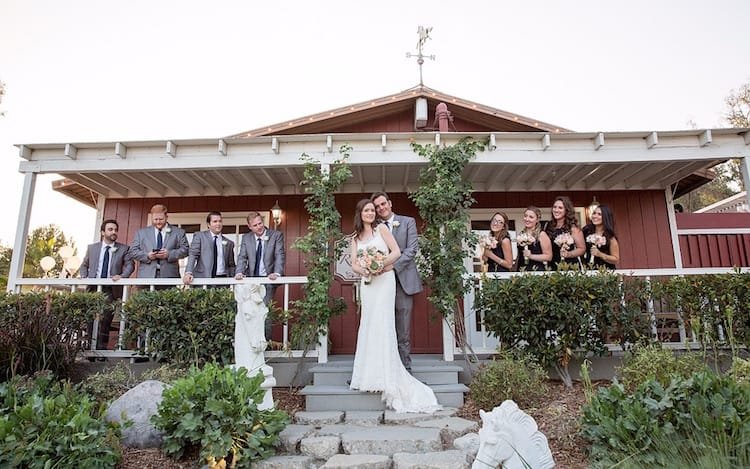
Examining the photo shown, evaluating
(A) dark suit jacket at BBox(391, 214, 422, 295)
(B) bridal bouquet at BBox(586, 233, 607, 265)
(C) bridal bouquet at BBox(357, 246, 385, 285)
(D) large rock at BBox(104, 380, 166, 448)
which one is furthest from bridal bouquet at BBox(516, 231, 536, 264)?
(D) large rock at BBox(104, 380, 166, 448)

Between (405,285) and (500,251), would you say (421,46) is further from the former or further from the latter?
(405,285)

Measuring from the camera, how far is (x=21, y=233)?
17.4 ft

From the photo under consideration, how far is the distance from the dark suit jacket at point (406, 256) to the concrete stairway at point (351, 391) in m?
0.87

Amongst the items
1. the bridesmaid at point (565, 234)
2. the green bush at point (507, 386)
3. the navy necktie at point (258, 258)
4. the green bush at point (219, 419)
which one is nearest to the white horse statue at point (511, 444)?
the green bush at point (219, 419)

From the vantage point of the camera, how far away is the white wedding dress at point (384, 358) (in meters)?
4.14

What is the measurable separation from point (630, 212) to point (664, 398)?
4741 millimetres

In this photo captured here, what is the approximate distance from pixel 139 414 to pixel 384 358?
2.11 metres

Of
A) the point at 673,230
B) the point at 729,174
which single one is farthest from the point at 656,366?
the point at 729,174

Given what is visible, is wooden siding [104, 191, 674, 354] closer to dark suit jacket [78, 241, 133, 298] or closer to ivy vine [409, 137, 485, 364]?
dark suit jacket [78, 241, 133, 298]

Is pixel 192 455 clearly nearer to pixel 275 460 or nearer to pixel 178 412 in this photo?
pixel 178 412

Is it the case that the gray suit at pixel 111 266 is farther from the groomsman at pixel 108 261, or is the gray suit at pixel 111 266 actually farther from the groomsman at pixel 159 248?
the groomsman at pixel 159 248

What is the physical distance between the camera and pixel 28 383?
3.92 metres

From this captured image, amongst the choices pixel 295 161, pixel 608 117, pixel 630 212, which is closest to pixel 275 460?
pixel 295 161

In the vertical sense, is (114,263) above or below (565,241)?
below
